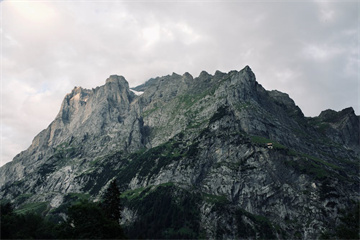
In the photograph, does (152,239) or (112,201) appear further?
Answer: (152,239)

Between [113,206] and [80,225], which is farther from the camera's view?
[113,206]

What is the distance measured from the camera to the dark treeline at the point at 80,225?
252 feet

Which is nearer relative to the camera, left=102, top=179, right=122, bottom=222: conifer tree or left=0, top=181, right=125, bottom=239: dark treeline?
left=0, top=181, right=125, bottom=239: dark treeline

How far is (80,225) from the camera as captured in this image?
78.6 meters

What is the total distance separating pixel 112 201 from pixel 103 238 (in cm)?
1378

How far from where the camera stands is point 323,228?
653 feet

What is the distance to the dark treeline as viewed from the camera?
252 feet

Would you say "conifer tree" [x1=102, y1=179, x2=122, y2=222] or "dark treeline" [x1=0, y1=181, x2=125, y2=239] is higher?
"conifer tree" [x1=102, y1=179, x2=122, y2=222]

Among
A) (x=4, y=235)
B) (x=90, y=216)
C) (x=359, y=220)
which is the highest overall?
(x=359, y=220)

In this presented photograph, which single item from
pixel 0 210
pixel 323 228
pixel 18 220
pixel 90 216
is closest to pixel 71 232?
pixel 90 216

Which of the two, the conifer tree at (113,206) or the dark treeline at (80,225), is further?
the conifer tree at (113,206)

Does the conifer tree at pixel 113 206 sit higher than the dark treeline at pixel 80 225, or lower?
higher

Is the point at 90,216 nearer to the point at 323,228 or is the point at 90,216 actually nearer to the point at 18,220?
the point at 18,220

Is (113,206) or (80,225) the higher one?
(113,206)
